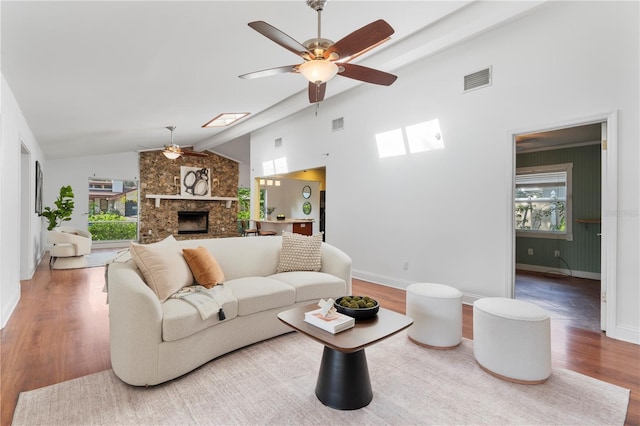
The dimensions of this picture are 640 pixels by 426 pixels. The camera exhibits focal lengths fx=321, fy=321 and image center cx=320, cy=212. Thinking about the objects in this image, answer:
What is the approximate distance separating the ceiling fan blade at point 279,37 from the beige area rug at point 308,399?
233cm

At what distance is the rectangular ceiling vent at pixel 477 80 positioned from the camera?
3.83 m

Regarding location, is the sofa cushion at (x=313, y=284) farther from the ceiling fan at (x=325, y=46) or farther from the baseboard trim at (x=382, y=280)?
the ceiling fan at (x=325, y=46)

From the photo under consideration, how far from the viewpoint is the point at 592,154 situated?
5559 millimetres

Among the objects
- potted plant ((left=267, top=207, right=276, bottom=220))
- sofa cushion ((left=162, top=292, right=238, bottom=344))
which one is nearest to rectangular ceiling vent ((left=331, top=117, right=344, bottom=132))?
potted plant ((left=267, top=207, right=276, bottom=220))

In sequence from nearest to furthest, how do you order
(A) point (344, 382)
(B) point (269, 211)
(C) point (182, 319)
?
(A) point (344, 382) < (C) point (182, 319) < (B) point (269, 211)

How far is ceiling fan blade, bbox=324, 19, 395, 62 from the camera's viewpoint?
7.06 ft

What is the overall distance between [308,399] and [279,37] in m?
2.38

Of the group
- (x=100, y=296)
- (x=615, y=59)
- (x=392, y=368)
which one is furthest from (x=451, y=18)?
(x=100, y=296)

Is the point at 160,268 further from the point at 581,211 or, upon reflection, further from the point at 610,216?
the point at 581,211

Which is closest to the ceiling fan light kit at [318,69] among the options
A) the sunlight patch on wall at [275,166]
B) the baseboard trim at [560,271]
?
the sunlight patch on wall at [275,166]

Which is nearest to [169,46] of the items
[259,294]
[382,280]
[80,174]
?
[259,294]

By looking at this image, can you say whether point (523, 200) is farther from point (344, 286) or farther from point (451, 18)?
point (344, 286)

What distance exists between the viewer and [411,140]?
183 inches

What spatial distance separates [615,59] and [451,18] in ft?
5.08
